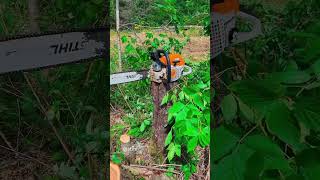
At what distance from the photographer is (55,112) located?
157cm

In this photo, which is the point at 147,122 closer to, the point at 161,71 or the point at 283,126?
the point at 161,71

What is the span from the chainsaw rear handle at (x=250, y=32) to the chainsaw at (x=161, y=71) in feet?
1.22

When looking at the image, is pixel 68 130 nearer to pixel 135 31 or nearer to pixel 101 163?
pixel 101 163

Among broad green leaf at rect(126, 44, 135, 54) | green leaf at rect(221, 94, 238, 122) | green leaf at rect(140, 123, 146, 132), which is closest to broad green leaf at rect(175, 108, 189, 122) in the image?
green leaf at rect(140, 123, 146, 132)

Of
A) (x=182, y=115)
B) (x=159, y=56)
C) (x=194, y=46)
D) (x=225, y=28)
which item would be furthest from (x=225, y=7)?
(x=194, y=46)

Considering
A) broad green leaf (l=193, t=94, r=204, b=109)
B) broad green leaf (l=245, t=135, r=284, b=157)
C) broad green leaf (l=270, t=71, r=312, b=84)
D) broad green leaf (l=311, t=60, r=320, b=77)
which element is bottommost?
broad green leaf (l=193, t=94, r=204, b=109)

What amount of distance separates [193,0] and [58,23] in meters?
0.97

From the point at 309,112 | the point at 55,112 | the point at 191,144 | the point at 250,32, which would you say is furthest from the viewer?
the point at 191,144

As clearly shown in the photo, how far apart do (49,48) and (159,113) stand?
0.76 m

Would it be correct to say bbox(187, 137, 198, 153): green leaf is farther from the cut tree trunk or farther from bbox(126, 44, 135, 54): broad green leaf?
bbox(126, 44, 135, 54): broad green leaf

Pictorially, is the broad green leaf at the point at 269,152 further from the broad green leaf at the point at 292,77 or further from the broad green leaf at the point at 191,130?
the broad green leaf at the point at 191,130

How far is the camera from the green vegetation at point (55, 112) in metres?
1.46

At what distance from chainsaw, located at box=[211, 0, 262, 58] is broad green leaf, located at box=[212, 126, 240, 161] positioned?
80cm

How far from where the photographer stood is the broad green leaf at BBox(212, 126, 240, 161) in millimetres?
479
